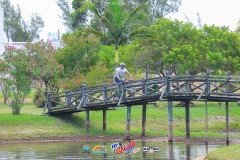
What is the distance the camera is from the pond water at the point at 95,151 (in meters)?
30.5

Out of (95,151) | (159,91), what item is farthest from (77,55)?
(95,151)

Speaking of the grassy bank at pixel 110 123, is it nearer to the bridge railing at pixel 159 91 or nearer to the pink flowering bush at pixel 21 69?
the pink flowering bush at pixel 21 69

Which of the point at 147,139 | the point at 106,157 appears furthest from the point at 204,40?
the point at 106,157

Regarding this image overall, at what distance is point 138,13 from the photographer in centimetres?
4678

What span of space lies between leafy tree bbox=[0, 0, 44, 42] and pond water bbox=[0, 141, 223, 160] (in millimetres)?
75080

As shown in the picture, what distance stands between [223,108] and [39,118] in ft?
57.4

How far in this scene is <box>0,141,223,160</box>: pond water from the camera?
1200 inches

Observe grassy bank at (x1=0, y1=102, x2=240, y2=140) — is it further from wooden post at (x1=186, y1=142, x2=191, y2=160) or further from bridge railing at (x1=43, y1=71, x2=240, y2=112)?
wooden post at (x1=186, y1=142, x2=191, y2=160)

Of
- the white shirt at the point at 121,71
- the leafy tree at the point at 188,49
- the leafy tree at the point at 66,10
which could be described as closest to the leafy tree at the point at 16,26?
the leafy tree at the point at 66,10

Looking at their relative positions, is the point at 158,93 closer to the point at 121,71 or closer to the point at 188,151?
the point at 121,71

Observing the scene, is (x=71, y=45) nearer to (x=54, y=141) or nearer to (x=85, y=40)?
(x=85, y=40)

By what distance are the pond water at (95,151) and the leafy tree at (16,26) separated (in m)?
75.1

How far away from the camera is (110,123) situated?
44.6 meters

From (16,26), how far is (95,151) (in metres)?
81.3
